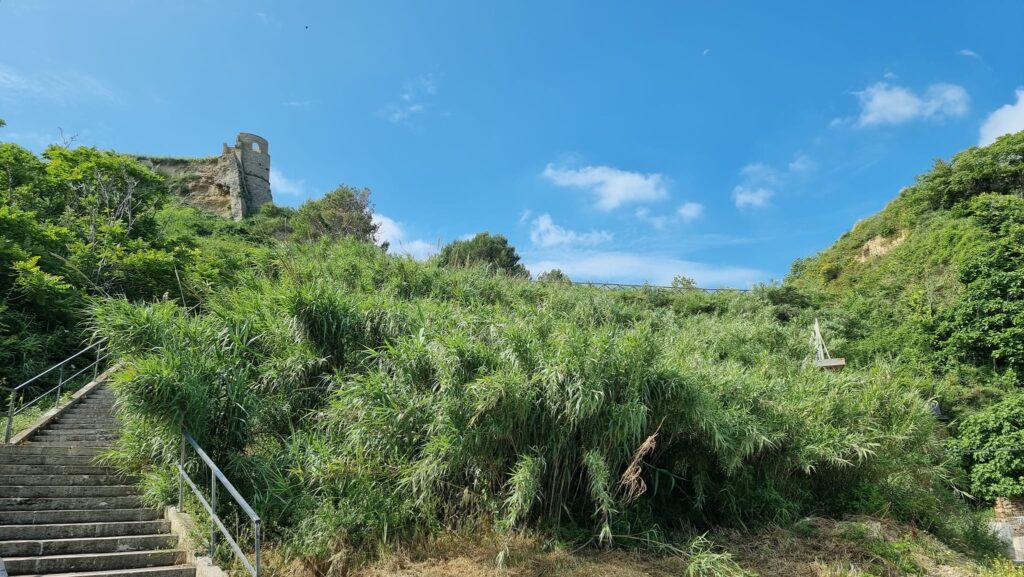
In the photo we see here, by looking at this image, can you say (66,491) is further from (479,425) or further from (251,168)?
(251,168)

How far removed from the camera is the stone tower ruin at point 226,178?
3133 centimetres

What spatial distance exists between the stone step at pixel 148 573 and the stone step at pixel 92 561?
11 cm

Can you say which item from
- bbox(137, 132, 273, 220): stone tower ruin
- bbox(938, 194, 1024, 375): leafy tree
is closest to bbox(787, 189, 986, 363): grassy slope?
bbox(938, 194, 1024, 375): leafy tree

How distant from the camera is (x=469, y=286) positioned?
1167 cm

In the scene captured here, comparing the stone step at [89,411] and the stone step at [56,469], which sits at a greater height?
the stone step at [89,411]

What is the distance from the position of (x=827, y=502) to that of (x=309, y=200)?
1092 inches

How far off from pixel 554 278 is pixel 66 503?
46.4 feet

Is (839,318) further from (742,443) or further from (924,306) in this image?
(742,443)

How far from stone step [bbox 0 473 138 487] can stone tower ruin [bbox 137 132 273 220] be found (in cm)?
2739

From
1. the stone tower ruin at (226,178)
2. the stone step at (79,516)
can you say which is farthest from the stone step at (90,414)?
the stone tower ruin at (226,178)

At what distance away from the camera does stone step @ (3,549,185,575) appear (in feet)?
14.4

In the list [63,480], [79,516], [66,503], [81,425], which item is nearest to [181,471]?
[79,516]

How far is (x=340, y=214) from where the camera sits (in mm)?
25828

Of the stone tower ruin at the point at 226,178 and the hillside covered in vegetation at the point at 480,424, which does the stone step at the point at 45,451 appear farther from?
the stone tower ruin at the point at 226,178
